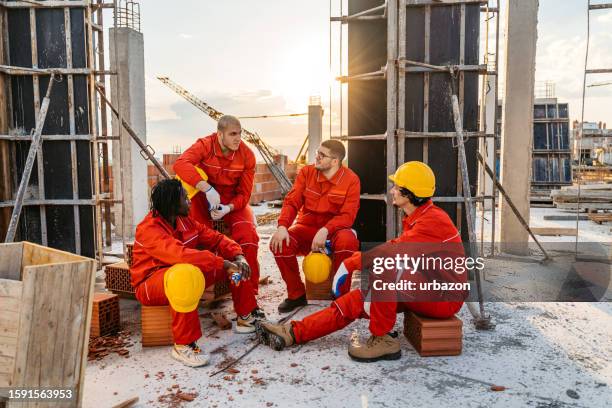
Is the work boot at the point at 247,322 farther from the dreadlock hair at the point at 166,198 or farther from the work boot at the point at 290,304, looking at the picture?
the dreadlock hair at the point at 166,198

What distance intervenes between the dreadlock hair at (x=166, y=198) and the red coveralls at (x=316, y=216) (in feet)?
4.43

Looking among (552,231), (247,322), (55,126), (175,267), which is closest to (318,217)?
(247,322)

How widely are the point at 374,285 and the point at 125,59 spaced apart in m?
8.58

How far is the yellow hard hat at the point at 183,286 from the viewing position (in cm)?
348

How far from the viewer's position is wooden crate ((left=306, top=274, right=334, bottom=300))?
5.34 meters

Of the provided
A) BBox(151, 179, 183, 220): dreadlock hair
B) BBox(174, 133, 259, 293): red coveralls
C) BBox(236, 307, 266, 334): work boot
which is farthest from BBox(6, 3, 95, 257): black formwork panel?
BBox(236, 307, 266, 334): work boot

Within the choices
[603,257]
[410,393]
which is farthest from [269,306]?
[603,257]

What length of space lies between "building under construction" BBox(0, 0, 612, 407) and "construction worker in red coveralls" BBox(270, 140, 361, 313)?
48 centimetres

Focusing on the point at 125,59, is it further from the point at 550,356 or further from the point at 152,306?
the point at 550,356

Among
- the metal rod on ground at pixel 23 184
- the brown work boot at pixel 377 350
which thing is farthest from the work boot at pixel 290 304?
the metal rod on ground at pixel 23 184

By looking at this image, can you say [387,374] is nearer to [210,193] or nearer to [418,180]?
[418,180]

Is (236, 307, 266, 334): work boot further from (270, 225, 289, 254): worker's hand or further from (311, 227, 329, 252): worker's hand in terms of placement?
(311, 227, 329, 252): worker's hand

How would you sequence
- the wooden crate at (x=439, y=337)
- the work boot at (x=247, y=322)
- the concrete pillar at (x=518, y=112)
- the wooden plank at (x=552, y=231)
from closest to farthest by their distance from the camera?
the wooden crate at (x=439, y=337)
the work boot at (x=247, y=322)
the concrete pillar at (x=518, y=112)
the wooden plank at (x=552, y=231)

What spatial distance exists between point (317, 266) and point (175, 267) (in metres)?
1.55
